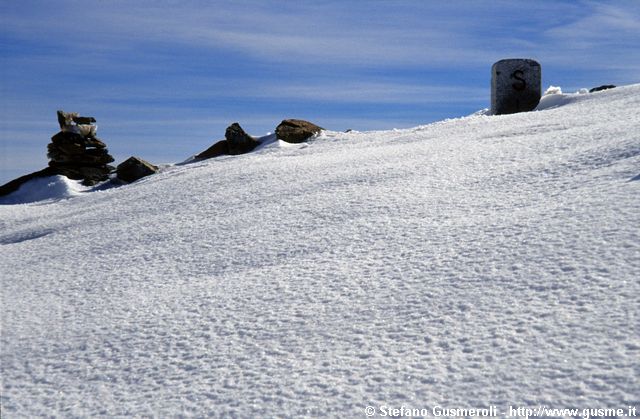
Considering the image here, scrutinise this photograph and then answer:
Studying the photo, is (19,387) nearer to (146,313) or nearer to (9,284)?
(146,313)

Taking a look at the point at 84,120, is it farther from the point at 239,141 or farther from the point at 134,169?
the point at 239,141

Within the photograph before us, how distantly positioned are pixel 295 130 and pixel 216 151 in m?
1.63

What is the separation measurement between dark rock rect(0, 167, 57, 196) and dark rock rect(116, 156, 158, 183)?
1637 mm

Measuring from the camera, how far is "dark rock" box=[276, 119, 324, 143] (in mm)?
10195

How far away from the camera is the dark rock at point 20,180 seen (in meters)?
11.3

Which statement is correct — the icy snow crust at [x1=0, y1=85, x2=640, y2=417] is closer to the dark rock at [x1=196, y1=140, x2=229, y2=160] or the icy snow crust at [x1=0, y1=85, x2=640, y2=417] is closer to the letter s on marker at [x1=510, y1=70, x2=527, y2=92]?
the letter s on marker at [x1=510, y1=70, x2=527, y2=92]

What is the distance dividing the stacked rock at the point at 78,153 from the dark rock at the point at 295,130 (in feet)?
11.8

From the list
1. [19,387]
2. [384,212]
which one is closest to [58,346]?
[19,387]

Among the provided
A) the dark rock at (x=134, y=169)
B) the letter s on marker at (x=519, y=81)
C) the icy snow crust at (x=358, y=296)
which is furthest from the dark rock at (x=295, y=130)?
the icy snow crust at (x=358, y=296)

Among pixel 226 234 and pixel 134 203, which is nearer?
pixel 226 234

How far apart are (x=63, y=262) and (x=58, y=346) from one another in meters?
1.72

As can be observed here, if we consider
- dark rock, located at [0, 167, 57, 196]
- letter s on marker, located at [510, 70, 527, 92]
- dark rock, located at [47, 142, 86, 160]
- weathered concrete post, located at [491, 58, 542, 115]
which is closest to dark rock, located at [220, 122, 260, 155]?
dark rock, located at [47, 142, 86, 160]

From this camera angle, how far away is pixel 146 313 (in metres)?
3.05

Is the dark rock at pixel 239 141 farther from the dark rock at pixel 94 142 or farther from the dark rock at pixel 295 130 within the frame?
the dark rock at pixel 94 142
